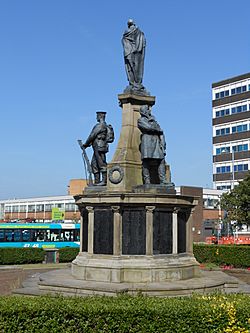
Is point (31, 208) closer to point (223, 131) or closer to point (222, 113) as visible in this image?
point (223, 131)

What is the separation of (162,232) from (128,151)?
3.08 m

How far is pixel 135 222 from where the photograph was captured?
15789 millimetres

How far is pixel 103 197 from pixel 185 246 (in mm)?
3439

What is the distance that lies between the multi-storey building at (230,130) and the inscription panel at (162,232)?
62386 mm

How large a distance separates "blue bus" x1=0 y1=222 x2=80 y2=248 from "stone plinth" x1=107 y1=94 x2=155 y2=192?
82.9 feet

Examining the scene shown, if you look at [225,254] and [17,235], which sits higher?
[17,235]

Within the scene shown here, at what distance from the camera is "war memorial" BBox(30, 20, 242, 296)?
1518 cm

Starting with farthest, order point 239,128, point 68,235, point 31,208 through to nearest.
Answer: point 31,208
point 239,128
point 68,235

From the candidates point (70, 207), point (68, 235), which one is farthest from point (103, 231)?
point (70, 207)

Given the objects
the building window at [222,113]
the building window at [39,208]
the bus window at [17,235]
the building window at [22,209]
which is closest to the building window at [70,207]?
the building window at [39,208]

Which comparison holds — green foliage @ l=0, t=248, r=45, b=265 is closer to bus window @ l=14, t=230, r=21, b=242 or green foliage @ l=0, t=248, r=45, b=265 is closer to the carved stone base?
bus window @ l=14, t=230, r=21, b=242

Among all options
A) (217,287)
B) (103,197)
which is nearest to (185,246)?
(217,287)

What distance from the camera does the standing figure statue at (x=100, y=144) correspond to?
17.8 meters

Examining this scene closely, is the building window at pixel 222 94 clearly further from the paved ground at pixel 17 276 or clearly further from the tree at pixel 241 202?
the paved ground at pixel 17 276
